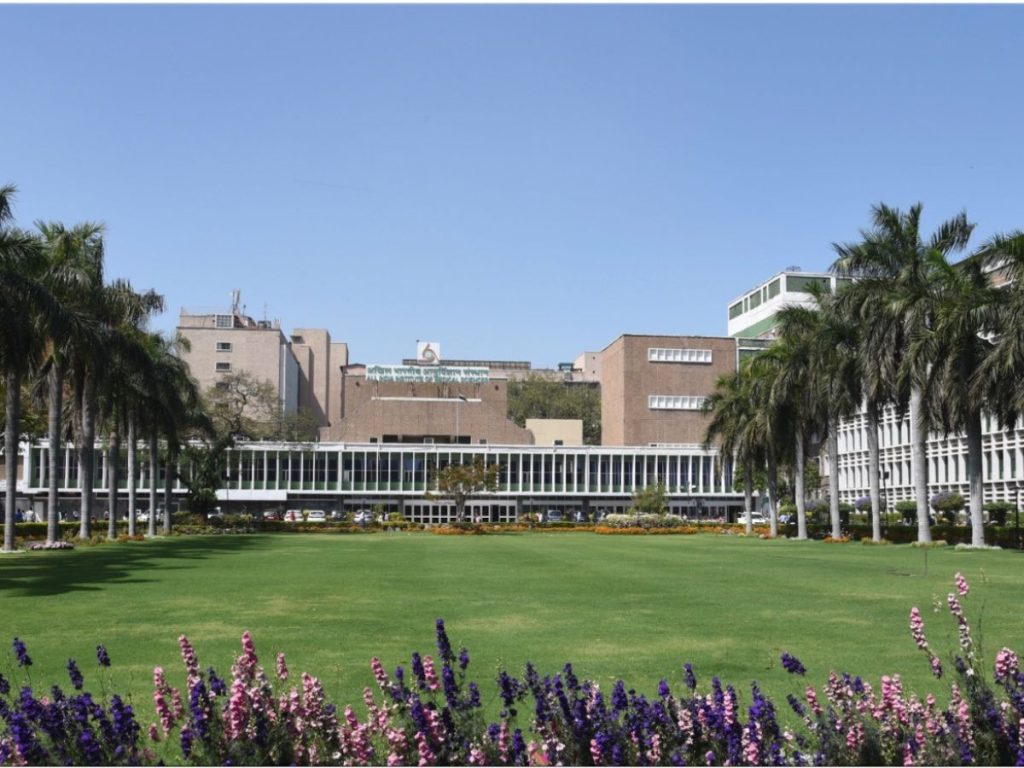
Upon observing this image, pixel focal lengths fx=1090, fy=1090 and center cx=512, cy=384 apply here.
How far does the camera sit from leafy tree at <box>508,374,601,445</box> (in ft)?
499

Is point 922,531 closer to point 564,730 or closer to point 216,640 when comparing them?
point 216,640

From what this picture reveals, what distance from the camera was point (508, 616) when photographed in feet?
55.0

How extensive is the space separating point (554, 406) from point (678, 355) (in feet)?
95.6

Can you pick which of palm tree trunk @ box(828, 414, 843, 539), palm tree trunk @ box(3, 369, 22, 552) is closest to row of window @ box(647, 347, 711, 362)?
palm tree trunk @ box(828, 414, 843, 539)

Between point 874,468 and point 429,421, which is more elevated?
point 429,421

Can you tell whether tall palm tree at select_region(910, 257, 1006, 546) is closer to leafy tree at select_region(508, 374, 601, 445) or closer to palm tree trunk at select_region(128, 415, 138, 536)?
palm tree trunk at select_region(128, 415, 138, 536)

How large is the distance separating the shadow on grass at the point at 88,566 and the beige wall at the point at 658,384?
275ft

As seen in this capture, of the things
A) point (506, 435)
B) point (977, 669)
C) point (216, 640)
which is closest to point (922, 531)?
point (216, 640)

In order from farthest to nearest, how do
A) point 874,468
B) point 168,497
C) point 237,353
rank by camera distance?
1. point 237,353
2. point 168,497
3. point 874,468

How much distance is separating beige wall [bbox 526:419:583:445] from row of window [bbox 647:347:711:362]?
1246 centimetres

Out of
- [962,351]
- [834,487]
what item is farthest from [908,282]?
[834,487]

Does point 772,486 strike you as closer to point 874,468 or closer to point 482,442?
point 874,468

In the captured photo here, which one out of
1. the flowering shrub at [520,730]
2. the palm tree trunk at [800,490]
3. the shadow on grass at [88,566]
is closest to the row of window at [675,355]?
the palm tree trunk at [800,490]

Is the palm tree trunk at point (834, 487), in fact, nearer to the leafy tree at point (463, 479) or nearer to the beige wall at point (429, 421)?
the leafy tree at point (463, 479)
